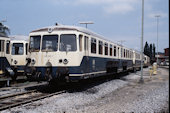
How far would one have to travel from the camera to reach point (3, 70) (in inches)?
519

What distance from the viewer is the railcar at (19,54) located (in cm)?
1698

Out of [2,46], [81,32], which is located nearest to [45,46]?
[81,32]

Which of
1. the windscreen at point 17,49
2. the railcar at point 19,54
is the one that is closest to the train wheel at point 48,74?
the railcar at point 19,54

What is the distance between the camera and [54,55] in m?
10.7

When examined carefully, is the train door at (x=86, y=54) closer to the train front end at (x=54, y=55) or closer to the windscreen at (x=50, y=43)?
the train front end at (x=54, y=55)


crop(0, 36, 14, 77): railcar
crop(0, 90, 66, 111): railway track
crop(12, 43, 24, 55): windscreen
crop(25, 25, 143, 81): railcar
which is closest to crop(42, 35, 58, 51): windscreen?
crop(25, 25, 143, 81): railcar

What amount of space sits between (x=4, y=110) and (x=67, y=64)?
13.1ft

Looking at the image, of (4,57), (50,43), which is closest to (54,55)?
(50,43)

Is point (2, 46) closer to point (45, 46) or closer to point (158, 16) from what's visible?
point (45, 46)

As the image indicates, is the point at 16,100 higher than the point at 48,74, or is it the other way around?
the point at 48,74

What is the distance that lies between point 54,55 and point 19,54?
24.0ft

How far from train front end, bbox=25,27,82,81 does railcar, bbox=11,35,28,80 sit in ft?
19.8

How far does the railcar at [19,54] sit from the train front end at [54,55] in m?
6.03

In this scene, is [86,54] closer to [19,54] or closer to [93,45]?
[93,45]
